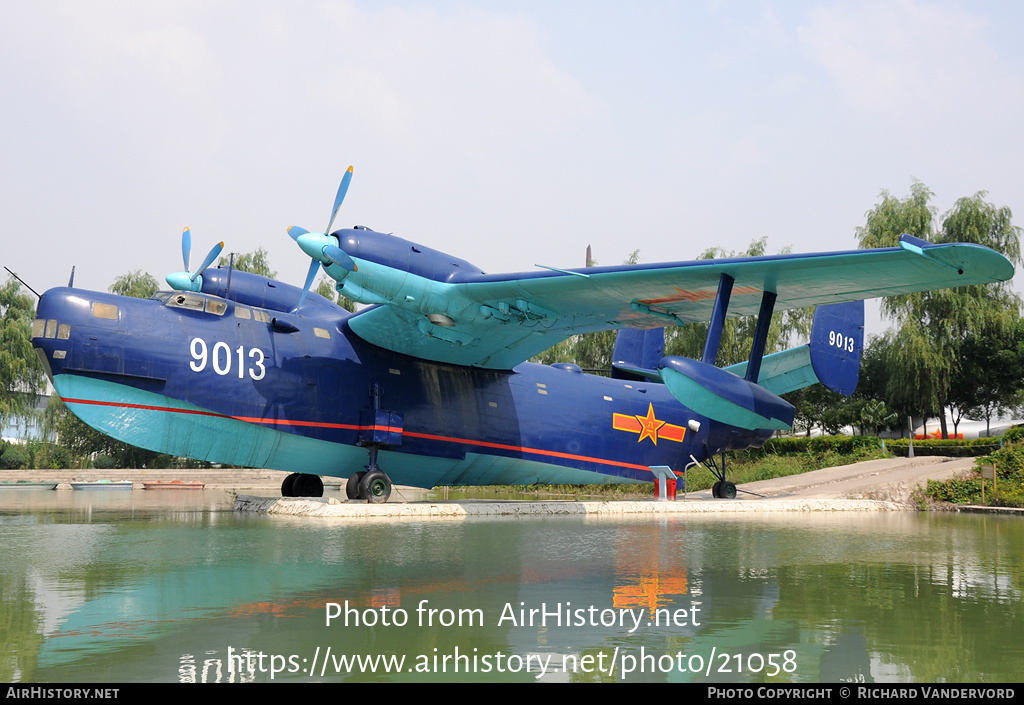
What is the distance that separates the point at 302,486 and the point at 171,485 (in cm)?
1477

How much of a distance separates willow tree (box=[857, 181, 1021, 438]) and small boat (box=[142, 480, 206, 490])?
103ft

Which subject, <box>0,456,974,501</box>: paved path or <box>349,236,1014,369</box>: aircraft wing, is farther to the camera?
<box>0,456,974,501</box>: paved path

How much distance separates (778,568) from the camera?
329 inches

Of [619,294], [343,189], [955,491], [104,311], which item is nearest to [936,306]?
[955,491]

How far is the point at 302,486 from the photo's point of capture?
18625 mm

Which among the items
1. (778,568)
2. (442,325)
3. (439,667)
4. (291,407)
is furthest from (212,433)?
(439,667)

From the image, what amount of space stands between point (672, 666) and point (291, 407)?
1237 centimetres

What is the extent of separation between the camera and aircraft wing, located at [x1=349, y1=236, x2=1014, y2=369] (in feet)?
39.3

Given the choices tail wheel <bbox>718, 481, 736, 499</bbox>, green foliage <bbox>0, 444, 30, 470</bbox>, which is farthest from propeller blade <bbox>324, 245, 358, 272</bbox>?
green foliage <bbox>0, 444, 30, 470</bbox>

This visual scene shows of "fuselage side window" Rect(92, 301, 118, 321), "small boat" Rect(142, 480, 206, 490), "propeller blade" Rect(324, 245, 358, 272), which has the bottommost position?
"small boat" Rect(142, 480, 206, 490)

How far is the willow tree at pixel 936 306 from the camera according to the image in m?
35.4

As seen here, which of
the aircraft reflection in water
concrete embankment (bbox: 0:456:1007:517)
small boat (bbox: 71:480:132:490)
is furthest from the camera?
small boat (bbox: 71:480:132:490)

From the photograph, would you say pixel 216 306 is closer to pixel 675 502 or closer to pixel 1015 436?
pixel 675 502

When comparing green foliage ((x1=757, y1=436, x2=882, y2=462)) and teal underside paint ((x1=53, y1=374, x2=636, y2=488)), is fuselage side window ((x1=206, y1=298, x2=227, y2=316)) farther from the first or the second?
green foliage ((x1=757, y1=436, x2=882, y2=462))
